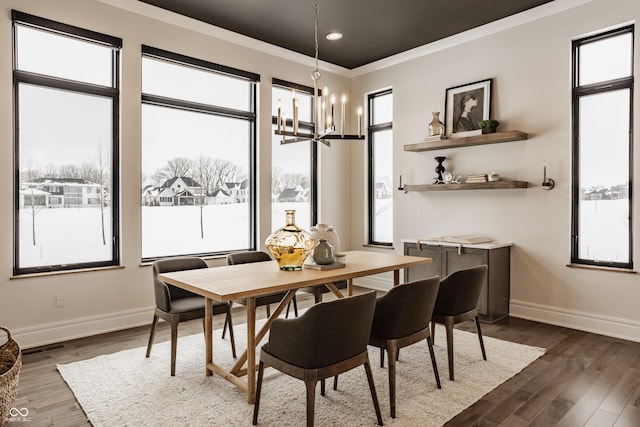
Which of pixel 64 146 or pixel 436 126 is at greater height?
pixel 436 126

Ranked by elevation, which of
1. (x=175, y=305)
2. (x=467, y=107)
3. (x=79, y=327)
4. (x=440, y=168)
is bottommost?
(x=79, y=327)

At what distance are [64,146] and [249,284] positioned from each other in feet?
8.23

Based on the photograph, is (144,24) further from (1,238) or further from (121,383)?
(121,383)

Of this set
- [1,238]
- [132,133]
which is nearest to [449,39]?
[132,133]

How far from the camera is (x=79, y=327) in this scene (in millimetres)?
3957

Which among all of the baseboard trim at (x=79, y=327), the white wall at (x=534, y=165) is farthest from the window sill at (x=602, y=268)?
the baseboard trim at (x=79, y=327)

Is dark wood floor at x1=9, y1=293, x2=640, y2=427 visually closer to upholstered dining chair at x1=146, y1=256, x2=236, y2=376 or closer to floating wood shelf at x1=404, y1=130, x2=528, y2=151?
upholstered dining chair at x1=146, y1=256, x2=236, y2=376

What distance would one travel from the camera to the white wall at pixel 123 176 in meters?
3.61

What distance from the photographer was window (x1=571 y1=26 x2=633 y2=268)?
396 centimetres

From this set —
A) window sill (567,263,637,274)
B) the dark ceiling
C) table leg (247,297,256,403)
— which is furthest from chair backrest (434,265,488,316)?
the dark ceiling

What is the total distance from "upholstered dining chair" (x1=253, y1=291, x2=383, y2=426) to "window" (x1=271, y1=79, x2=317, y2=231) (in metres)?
3.35

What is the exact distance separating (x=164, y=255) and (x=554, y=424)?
12.3 feet

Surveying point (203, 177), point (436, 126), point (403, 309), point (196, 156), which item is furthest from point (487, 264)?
point (196, 156)

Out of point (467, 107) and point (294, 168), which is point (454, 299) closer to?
point (467, 107)
